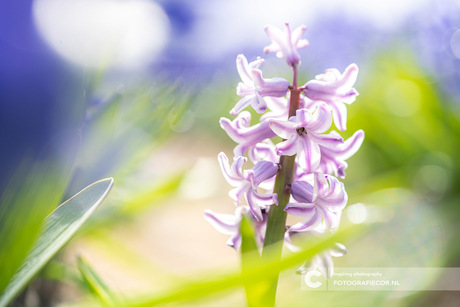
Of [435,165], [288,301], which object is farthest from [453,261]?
[288,301]

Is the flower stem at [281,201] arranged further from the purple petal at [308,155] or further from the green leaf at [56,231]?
the green leaf at [56,231]

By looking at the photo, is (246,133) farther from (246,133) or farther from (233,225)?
(233,225)

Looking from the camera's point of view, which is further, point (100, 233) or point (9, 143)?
point (100, 233)

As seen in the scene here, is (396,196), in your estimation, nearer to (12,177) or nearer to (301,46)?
(301,46)

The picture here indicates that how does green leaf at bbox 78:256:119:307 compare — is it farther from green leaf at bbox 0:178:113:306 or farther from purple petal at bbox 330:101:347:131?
purple petal at bbox 330:101:347:131

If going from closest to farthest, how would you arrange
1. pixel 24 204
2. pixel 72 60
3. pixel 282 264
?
1. pixel 282 264
2. pixel 24 204
3. pixel 72 60

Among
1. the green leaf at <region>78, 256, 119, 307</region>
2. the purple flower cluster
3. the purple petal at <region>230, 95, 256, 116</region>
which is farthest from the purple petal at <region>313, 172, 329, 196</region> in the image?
the green leaf at <region>78, 256, 119, 307</region>

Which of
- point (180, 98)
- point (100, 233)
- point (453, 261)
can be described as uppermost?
point (180, 98)
